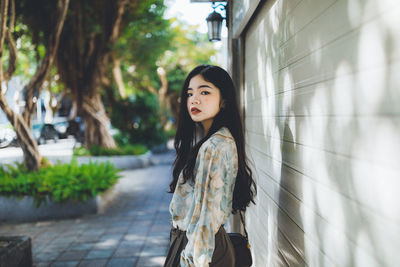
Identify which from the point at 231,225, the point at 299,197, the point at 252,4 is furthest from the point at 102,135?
the point at 299,197

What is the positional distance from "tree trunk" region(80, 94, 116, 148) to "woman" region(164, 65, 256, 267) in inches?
403

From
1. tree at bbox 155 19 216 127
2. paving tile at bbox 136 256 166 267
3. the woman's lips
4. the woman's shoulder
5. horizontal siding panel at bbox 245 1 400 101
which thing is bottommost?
paving tile at bbox 136 256 166 267

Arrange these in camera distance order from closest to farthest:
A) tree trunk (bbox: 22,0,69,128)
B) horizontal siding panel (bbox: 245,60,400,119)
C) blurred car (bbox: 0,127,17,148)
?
horizontal siding panel (bbox: 245,60,400,119), tree trunk (bbox: 22,0,69,128), blurred car (bbox: 0,127,17,148)

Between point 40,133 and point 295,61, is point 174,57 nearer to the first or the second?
point 40,133

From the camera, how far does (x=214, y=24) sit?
441 cm

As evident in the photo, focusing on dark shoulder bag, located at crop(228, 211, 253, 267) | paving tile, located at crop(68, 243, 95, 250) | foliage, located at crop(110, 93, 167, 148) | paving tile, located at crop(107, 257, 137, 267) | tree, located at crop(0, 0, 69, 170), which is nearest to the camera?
dark shoulder bag, located at crop(228, 211, 253, 267)

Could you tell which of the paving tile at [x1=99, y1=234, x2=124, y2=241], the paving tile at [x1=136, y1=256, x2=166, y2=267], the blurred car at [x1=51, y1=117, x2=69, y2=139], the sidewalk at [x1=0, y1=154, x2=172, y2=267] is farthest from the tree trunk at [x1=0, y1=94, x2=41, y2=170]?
the blurred car at [x1=51, y1=117, x2=69, y2=139]

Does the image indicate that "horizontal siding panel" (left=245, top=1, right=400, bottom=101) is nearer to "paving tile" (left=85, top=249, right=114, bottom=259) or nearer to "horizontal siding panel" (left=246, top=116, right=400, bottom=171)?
"horizontal siding panel" (left=246, top=116, right=400, bottom=171)

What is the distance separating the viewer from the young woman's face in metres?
2.01

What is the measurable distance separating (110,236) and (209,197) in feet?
13.1

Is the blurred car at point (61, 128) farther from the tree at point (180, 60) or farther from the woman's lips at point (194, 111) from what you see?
the woman's lips at point (194, 111)

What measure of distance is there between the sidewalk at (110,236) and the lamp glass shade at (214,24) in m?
2.88

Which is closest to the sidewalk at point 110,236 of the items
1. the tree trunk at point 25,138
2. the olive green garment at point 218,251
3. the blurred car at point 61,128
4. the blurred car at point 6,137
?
the tree trunk at point 25,138

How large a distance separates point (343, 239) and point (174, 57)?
2331 cm
